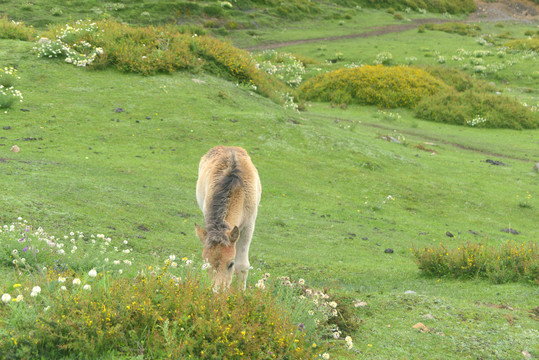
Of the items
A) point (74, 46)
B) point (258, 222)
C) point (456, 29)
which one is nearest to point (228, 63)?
point (74, 46)

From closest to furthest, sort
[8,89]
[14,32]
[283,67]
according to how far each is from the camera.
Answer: [8,89], [14,32], [283,67]

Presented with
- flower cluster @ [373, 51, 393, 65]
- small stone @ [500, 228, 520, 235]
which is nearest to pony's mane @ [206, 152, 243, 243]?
small stone @ [500, 228, 520, 235]

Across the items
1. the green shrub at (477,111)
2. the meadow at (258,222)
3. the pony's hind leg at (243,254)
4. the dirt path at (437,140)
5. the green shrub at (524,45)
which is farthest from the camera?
the green shrub at (524,45)

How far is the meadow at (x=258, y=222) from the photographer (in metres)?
4.37

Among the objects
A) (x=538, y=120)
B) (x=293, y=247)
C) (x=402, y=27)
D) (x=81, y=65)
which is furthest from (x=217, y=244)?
(x=402, y=27)

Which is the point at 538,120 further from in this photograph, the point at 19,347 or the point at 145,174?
the point at 19,347

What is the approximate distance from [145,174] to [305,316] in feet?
27.5

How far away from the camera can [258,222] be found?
11406 millimetres

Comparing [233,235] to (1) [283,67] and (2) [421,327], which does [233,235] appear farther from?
(1) [283,67]

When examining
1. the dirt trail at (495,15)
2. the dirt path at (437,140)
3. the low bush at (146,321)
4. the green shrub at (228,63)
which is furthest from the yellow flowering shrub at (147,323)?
the dirt trail at (495,15)

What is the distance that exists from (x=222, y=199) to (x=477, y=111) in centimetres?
2513

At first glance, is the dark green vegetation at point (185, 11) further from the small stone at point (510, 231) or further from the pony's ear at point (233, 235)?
the pony's ear at point (233, 235)

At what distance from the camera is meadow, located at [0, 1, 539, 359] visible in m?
4.37

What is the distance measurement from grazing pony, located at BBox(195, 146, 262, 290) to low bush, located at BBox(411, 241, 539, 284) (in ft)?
14.3
